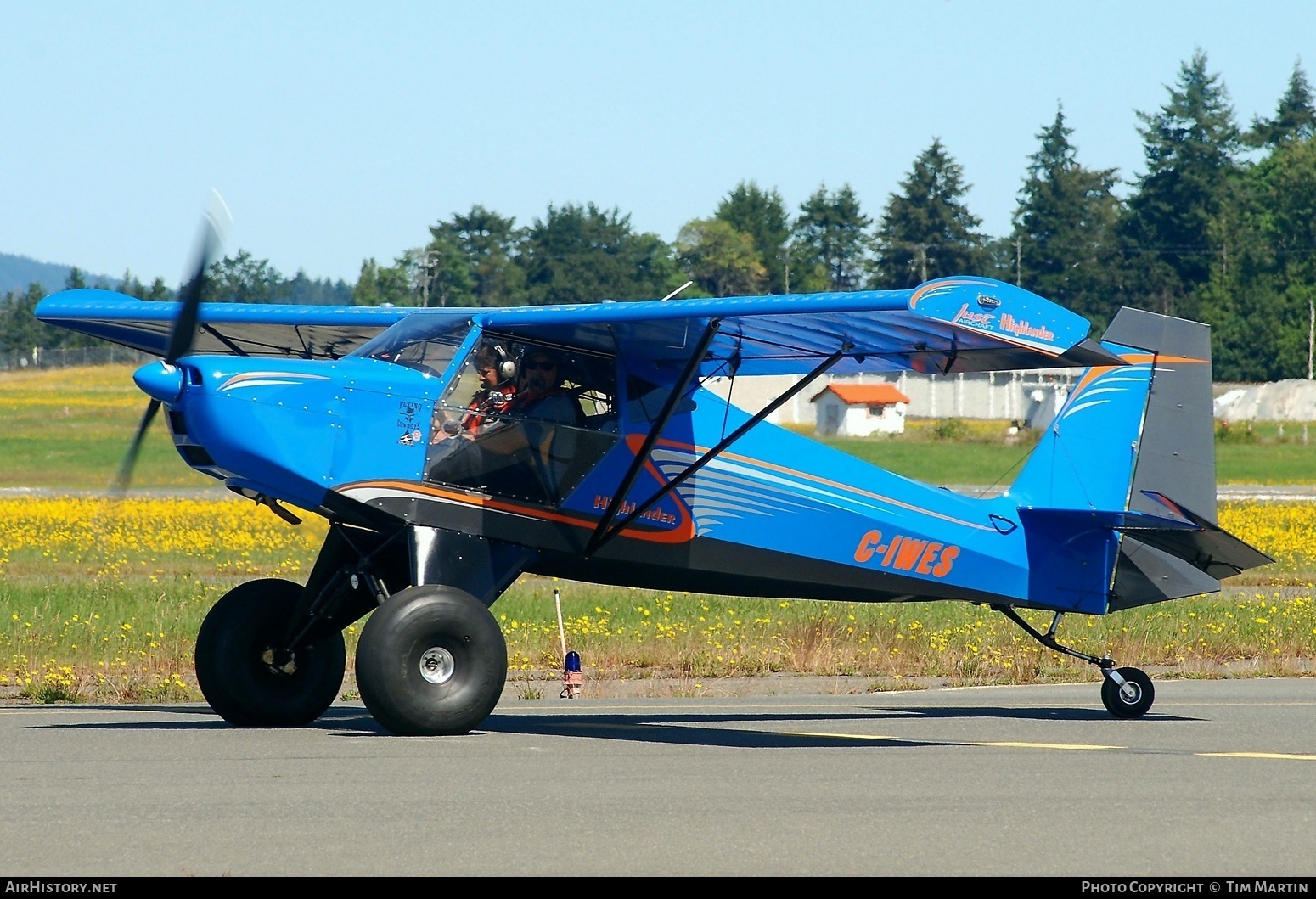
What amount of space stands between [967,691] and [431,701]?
5678mm

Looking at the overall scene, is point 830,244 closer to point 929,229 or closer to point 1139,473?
point 929,229

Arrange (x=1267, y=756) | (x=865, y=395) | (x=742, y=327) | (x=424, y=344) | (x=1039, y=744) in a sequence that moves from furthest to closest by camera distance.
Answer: (x=865, y=395), (x=742, y=327), (x=424, y=344), (x=1039, y=744), (x=1267, y=756)

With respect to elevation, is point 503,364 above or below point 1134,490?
above

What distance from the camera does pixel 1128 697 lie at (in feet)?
39.9

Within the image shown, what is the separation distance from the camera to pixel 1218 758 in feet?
31.3

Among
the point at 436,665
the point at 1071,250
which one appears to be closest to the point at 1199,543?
the point at 436,665

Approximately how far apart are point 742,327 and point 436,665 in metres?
2.95

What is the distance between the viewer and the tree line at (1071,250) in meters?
105

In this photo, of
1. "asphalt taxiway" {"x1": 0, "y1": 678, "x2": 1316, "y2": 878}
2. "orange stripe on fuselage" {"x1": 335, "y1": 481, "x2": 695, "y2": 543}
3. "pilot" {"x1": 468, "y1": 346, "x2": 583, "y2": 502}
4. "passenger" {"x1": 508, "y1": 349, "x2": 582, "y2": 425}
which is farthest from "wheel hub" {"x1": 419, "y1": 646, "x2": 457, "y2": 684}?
"passenger" {"x1": 508, "y1": 349, "x2": 582, "y2": 425}

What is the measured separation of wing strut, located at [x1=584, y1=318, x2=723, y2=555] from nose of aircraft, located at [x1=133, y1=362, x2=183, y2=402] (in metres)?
2.83

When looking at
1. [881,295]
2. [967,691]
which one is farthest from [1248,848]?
[967,691]

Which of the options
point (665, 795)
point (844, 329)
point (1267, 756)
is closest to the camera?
point (665, 795)

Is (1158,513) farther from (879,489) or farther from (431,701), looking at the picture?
(431,701)

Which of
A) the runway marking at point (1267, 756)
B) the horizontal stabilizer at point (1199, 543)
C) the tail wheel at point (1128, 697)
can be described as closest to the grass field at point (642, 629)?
the tail wheel at point (1128, 697)
